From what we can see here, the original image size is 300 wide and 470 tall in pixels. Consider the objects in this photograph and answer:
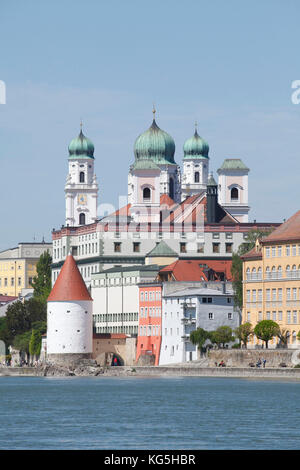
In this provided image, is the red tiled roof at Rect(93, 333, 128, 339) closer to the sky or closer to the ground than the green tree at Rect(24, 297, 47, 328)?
closer to the ground

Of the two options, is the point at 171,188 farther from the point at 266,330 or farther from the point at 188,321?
the point at 266,330

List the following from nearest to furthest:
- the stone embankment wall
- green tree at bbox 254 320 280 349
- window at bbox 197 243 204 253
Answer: the stone embankment wall < green tree at bbox 254 320 280 349 < window at bbox 197 243 204 253

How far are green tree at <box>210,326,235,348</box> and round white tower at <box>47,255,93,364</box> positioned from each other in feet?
43.1

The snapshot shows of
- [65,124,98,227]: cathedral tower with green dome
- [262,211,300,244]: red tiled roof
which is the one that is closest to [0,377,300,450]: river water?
[262,211,300,244]: red tiled roof

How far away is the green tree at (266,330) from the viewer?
334 ft

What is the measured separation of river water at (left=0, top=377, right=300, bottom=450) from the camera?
54156mm


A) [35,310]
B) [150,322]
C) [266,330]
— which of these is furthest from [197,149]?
[266,330]

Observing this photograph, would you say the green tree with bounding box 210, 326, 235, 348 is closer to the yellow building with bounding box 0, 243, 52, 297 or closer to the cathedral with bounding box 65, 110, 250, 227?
the cathedral with bounding box 65, 110, 250, 227

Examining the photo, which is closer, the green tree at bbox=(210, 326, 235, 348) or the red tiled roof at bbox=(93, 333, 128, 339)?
the green tree at bbox=(210, 326, 235, 348)

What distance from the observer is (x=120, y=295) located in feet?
418

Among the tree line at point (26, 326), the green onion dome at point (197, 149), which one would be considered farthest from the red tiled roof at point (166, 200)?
the tree line at point (26, 326)

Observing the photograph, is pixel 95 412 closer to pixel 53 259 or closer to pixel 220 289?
pixel 220 289

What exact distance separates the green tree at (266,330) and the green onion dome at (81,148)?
207 feet
